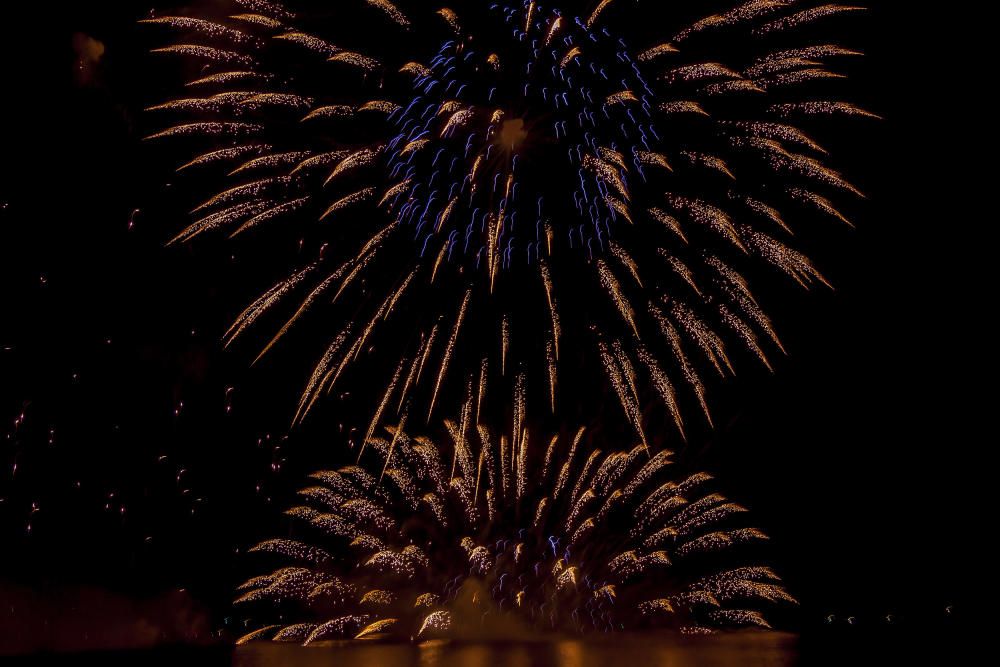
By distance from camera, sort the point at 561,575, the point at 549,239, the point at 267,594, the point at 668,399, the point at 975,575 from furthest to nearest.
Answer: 1. the point at 975,575
2. the point at 267,594
3. the point at 561,575
4. the point at 668,399
5. the point at 549,239

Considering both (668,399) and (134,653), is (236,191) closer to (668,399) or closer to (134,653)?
(668,399)

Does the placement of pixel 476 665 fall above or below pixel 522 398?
below

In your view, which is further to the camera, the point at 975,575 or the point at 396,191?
the point at 975,575

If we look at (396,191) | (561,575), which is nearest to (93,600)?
(561,575)

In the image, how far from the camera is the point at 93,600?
19.7 metres

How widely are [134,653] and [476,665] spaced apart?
926 centimetres

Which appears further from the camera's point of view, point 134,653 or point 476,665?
point 134,653

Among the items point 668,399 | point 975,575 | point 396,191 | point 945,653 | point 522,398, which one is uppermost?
point 396,191

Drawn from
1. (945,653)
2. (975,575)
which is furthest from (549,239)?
(975,575)

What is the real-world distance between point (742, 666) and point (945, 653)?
25.7 ft

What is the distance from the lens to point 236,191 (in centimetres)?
1063

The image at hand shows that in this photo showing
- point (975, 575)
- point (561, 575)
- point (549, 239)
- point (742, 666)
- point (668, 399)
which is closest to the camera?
point (549, 239)

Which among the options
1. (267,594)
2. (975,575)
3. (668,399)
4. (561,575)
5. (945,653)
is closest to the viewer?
(668,399)

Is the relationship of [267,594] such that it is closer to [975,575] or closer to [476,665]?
[476,665]
